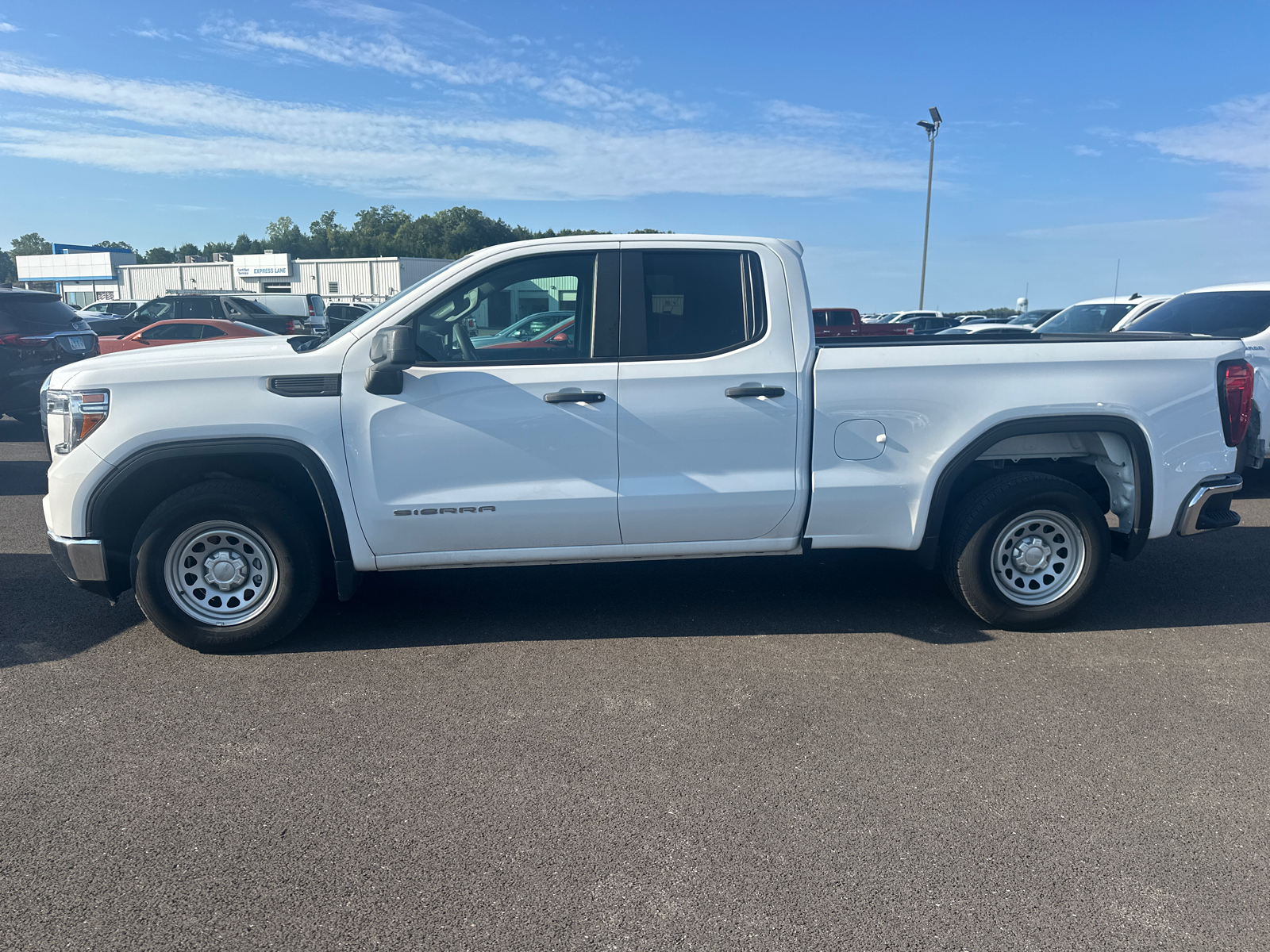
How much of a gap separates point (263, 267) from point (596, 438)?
196 ft

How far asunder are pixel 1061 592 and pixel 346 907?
3.95 meters

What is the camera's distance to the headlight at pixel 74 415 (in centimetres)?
437

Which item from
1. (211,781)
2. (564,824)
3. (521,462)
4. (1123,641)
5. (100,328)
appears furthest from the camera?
(100,328)

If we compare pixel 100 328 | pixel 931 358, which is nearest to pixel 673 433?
pixel 931 358

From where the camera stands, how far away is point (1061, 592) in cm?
497

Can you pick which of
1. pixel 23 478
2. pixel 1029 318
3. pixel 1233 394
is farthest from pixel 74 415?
pixel 1029 318

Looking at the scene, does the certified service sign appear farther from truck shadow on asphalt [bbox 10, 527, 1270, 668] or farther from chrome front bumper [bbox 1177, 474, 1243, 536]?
chrome front bumper [bbox 1177, 474, 1243, 536]

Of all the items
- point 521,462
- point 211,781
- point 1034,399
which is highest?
point 1034,399

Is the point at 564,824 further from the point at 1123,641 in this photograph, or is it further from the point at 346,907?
the point at 1123,641

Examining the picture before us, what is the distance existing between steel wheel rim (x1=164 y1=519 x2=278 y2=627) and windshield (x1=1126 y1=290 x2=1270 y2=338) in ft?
24.8

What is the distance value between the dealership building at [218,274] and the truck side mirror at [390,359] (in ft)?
151

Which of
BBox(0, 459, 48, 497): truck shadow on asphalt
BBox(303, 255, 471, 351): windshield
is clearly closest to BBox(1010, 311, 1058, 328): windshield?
BBox(0, 459, 48, 497): truck shadow on asphalt

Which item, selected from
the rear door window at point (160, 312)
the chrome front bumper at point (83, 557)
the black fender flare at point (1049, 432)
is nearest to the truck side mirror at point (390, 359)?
the chrome front bumper at point (83, 557)

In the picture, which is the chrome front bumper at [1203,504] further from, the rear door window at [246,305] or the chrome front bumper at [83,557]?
the rear door window at [246,305]
